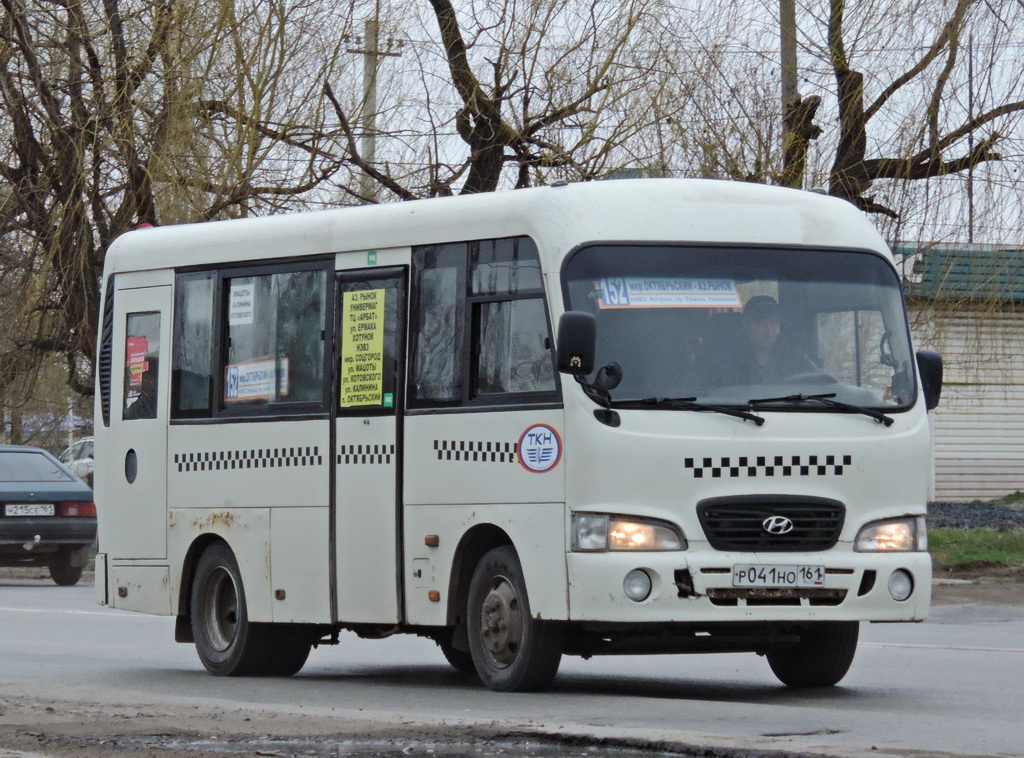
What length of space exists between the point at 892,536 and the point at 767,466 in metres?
0.79

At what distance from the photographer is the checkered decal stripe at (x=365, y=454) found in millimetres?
10719

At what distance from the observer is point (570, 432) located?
9.57m

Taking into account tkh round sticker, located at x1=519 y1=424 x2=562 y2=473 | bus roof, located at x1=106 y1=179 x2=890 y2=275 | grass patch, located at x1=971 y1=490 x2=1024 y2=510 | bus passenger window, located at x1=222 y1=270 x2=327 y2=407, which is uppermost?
bus roof, located at x1=106 y1=179 x2=890 y2=275

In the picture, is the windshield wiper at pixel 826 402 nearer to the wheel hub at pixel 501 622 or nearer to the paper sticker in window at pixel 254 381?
the wheel hub at pixel 501 622

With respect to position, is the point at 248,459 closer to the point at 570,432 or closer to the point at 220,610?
the point at 220,610

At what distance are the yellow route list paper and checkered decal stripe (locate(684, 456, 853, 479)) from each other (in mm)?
2140

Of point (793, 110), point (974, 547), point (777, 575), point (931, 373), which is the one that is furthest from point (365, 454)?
point (974, 547)

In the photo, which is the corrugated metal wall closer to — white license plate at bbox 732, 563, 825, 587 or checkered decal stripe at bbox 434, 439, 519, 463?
checkered decal stripe at bbox 434, 439, 519, 463

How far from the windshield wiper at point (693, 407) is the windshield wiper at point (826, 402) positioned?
3.7 inches

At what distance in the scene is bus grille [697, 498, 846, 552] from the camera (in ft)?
31.0

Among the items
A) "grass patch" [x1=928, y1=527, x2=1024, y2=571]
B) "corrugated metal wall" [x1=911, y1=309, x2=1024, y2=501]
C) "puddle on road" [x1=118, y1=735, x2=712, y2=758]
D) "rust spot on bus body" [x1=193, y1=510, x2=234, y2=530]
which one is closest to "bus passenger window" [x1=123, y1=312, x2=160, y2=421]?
"rust spot on bus body" [x1=193, y1=510, x2=234, y2=530]

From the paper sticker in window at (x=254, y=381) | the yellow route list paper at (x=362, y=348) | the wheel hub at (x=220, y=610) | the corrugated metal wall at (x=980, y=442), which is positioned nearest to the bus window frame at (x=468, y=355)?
the yellow route list paper at (x=362, y=348)

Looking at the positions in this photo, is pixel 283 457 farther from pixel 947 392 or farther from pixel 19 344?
pixel 947 392

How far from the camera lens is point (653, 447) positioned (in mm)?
9445
